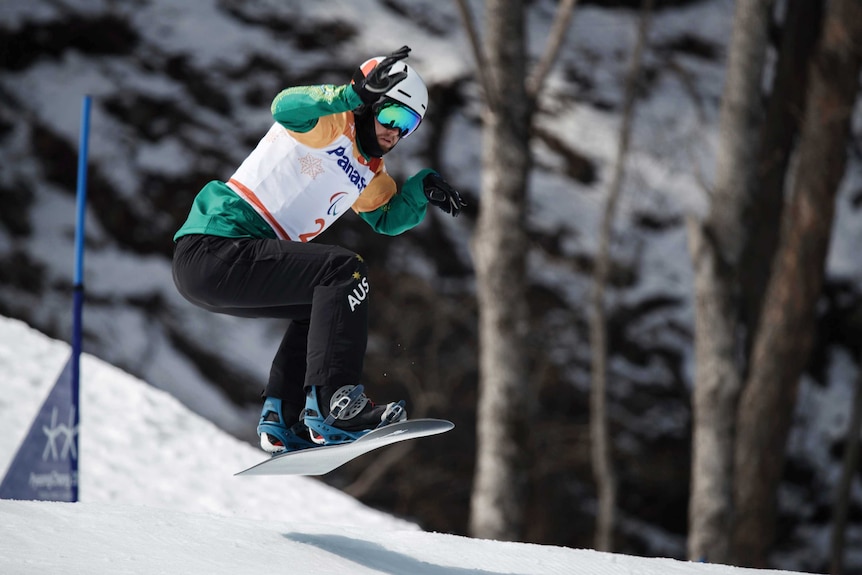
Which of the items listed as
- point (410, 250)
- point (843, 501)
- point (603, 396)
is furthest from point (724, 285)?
point (410, 250)

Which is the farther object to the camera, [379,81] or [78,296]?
[78,296]

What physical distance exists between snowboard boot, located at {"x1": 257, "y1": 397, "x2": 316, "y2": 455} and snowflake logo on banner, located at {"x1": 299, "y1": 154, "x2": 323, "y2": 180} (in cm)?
98

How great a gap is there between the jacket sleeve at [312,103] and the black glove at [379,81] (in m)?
0.03

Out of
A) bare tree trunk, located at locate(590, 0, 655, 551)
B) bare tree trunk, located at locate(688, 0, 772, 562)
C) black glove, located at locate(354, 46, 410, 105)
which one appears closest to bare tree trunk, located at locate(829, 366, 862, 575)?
bare tree trunk, located at locate(590, 0, 655, 551)

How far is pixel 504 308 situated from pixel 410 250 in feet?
16.7

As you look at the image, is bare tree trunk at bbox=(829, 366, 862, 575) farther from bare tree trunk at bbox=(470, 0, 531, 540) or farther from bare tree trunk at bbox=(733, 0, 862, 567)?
bare tree trunk at bbox=(470, 0, 531, 540)

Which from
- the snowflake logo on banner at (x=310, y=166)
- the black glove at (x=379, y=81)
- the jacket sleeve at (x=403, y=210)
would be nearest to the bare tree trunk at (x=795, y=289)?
the jacket sleeve at (x=403, y=210)

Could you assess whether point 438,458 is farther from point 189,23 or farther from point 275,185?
point 275,185

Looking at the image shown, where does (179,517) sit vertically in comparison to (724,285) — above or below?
above

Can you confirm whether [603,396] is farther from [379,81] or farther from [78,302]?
[379,81]

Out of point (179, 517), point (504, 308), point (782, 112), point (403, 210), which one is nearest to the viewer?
point (179, 517)

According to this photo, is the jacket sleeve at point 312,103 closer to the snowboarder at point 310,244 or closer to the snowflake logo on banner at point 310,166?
the snowboarder at point 310,244

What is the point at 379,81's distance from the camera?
10.6ft

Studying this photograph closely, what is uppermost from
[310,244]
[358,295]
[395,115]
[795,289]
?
[395,115]
